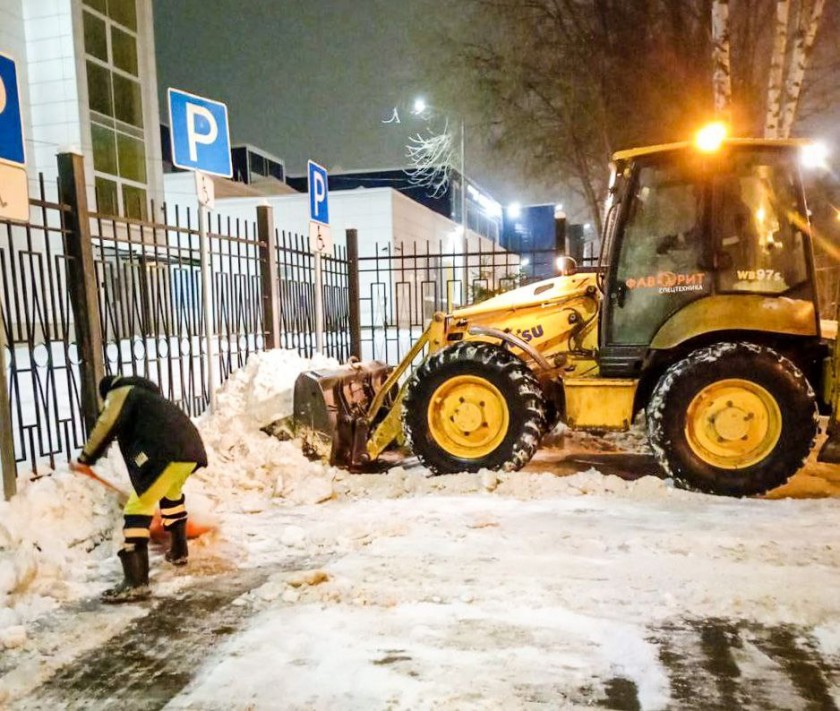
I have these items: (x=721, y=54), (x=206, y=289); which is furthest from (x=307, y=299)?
(x=721, y=54)

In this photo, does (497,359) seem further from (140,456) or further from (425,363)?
(140,456)

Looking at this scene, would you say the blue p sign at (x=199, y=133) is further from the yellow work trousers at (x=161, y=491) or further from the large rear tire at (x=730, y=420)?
the large rear tire at (x=730, y=420)

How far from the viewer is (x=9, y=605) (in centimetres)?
348

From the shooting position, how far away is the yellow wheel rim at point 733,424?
16.6 ft

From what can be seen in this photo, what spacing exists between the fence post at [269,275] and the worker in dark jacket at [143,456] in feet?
13.7

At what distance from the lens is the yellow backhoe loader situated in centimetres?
509

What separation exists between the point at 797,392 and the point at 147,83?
2232 cm

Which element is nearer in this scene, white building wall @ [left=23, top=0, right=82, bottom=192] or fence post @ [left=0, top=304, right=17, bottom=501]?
fence post @ [left=0, top=304, right=17, bottom=501]

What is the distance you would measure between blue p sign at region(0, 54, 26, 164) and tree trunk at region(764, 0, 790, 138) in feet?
34.8

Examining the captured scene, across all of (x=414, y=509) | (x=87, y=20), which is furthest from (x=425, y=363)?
(x=87, y=20)

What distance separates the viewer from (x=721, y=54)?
34.1 feet

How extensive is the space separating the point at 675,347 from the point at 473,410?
5.87 feet

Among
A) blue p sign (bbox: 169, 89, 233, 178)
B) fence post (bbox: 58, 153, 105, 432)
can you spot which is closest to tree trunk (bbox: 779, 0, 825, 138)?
blue p sign (bbox: 169, 89, 233, 178)

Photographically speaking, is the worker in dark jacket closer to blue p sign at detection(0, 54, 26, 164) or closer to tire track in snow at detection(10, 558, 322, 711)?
tire track in snow at detection(10, 558, 322, 711)
